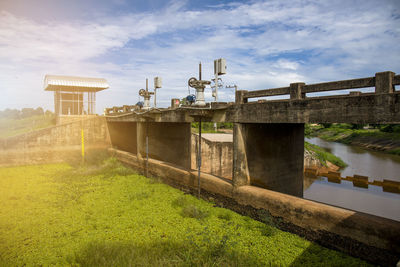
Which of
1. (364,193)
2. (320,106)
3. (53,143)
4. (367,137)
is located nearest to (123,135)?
(53,143)

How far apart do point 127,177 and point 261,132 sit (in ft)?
29.2

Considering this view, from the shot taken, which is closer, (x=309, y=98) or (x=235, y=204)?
(x=309, y=98)

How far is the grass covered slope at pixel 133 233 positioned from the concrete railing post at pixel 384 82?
418 centimetres

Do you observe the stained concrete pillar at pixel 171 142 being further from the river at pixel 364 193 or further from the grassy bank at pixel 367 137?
the grassy bank at pixel 367 137

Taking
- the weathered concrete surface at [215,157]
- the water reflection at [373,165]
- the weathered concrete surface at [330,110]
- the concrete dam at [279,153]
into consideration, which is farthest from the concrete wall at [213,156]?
the water reflection at [373,165]

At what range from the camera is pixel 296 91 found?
756 centimetres

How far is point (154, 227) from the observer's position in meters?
8.26

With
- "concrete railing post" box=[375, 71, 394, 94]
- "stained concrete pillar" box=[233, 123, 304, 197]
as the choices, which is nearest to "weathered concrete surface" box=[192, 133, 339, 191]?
"stained concrete pillar" box=[233, 123, 304, 197]

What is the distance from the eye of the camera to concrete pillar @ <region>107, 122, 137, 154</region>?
2220 centimetres

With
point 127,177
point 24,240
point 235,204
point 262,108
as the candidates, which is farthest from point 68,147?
point 262,108

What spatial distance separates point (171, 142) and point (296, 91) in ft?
42.1

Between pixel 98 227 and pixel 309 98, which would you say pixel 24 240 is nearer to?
pixel 98 227

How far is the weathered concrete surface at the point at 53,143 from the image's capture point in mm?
18094

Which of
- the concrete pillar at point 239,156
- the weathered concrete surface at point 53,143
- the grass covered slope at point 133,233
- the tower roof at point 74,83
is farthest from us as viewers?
the tower roof at point 74,83
